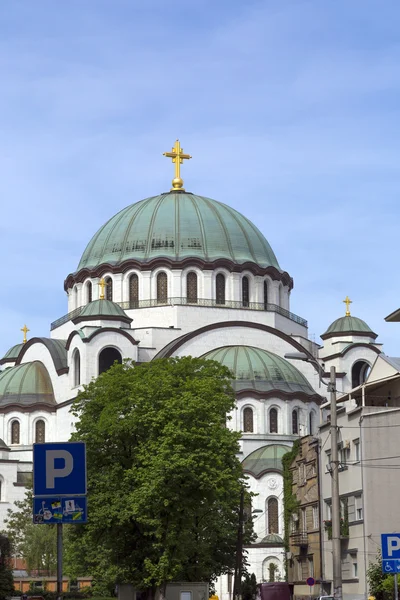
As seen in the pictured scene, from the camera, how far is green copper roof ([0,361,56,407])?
82.6 meters

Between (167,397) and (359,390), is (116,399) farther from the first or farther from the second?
(359,390)

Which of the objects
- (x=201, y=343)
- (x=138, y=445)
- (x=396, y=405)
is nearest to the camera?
(x=138, y=445)

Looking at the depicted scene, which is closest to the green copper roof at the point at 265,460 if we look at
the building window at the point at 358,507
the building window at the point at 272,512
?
the building window at the point at 272,512

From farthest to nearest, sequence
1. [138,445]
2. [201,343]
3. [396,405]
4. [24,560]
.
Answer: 1. [201,343]
2. [24,560]
3. [396,405]
4. [138,445]

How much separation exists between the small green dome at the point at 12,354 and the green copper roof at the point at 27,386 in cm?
782

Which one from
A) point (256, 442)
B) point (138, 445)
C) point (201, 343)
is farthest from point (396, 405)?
point (201, 343)

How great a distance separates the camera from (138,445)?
137 ft

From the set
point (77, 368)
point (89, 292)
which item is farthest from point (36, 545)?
point (89, 292)

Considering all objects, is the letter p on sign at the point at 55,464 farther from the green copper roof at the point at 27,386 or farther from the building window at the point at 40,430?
the building window at the point at 40,430

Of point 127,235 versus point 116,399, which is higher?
point 127,235

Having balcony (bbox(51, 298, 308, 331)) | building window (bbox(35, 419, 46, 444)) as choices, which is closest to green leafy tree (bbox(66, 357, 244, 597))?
balcony (bbox(51, 298, 308, 331))

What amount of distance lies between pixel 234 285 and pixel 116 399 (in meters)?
40.8

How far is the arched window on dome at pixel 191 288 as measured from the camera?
82250 mm

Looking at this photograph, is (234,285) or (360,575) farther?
(234,285)
